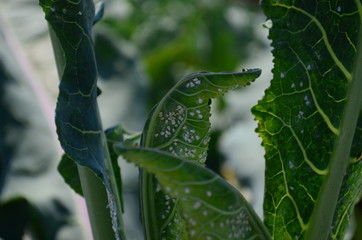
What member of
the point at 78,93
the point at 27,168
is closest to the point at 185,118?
the point at 78,93

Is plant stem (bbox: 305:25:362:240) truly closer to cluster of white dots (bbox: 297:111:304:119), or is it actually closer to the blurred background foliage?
cluster of white dots (bbox: 297:111:304:119)

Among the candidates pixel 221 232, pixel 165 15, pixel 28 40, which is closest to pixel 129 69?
pixel 28 40

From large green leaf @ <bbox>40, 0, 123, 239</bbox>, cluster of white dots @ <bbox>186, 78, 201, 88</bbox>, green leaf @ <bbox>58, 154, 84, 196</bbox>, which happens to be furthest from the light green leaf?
cluster of white dots @ <bbox>186, 78, 201, 88</bbox>

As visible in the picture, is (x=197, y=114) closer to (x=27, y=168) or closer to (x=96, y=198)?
(x=96, y=198)

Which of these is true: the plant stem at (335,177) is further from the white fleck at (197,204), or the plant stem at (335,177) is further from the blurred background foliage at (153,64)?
the blurred background foliage at (153,64)

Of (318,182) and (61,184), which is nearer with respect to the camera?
(318,182)

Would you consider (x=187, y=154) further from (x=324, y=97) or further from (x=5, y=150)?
(x=5, y=150)
